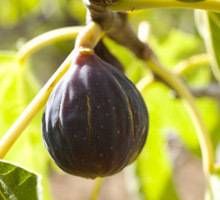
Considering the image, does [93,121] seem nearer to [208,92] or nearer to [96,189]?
[96,189]

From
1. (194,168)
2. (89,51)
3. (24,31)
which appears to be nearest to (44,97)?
(89,51)

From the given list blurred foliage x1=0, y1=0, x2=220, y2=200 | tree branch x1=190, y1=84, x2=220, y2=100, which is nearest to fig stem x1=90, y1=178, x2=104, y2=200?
blurred foliage x1=0, y1=0, x2=220, y2=200

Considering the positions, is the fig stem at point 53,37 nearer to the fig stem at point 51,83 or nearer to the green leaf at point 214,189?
the fig stem at point 51,83

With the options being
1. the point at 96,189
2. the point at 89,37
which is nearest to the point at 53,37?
the point at 89,37

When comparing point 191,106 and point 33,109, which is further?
point 191,106

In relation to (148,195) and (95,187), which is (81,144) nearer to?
(95,187)

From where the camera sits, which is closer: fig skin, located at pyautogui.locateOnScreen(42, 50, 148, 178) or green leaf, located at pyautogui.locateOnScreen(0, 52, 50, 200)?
Result: fig skin, located at pyautogui.locateOnScreen(42, 50, 148, 178)

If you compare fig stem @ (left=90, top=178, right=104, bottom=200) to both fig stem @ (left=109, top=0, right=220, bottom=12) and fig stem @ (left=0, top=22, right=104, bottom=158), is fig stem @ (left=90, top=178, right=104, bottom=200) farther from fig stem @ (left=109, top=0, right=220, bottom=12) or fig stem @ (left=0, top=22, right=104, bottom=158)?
fig stem @ (left=109, top=0, right=220, bottom=12)
